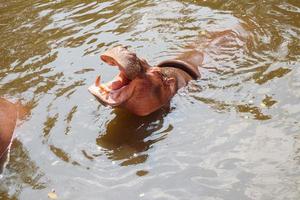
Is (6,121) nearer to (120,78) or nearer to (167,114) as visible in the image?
(120,78)

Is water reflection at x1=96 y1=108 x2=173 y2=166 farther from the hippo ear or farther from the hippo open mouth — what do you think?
the hippo open mouth

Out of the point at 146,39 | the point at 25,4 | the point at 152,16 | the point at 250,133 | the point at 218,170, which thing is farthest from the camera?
the point at 25,4

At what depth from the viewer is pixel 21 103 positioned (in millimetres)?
7430

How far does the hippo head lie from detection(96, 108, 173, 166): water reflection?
18 cm

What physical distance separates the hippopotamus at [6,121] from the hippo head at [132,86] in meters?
1.43

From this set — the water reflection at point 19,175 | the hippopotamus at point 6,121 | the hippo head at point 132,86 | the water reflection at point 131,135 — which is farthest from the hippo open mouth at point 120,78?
the hippopotamus at point 6,121

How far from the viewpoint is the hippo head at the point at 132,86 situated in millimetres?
5945

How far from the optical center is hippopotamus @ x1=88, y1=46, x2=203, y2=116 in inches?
235

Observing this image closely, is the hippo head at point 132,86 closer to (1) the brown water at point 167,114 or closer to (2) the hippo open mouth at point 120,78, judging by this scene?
(2) the hippo open mouth at point 120,78

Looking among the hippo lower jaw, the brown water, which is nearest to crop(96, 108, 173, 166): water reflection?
the brown water

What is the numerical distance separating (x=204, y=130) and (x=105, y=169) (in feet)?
4.61

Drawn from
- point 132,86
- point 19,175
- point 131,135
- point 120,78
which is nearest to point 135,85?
point 132,86

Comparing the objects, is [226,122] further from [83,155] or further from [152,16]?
[152,16]

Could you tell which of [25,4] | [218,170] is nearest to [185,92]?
[218,170]
